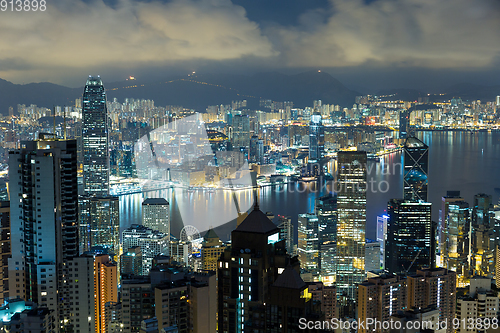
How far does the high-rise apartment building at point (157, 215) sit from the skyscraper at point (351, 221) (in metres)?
3.02

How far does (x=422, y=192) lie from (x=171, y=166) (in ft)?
19.5

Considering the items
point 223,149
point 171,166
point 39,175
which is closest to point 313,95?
point 223,149

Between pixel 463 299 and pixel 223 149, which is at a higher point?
pixel 223 149

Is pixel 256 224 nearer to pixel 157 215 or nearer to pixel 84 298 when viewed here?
pixel 84 298

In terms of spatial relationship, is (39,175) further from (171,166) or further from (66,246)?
(171,166)

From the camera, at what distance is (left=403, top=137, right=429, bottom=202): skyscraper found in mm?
9953

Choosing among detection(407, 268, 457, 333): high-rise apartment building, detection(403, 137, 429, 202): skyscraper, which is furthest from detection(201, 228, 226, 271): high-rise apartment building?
detection(403, 137, 429, 202): skyscraper

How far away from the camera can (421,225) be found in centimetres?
847

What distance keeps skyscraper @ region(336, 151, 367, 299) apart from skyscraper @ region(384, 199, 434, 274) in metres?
0.46

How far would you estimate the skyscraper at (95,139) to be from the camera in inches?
455

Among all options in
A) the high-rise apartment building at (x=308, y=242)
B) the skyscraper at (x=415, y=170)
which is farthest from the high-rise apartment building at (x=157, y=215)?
the skyscraper at (x=415, y=170)

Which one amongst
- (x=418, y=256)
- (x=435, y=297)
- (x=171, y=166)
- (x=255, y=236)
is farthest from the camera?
(x=171, y=166)

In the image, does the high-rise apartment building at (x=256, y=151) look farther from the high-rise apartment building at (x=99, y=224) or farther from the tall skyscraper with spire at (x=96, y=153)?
the high-rise apartment building at (x=99, y=224)

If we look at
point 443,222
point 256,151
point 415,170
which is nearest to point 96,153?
point 256,151
